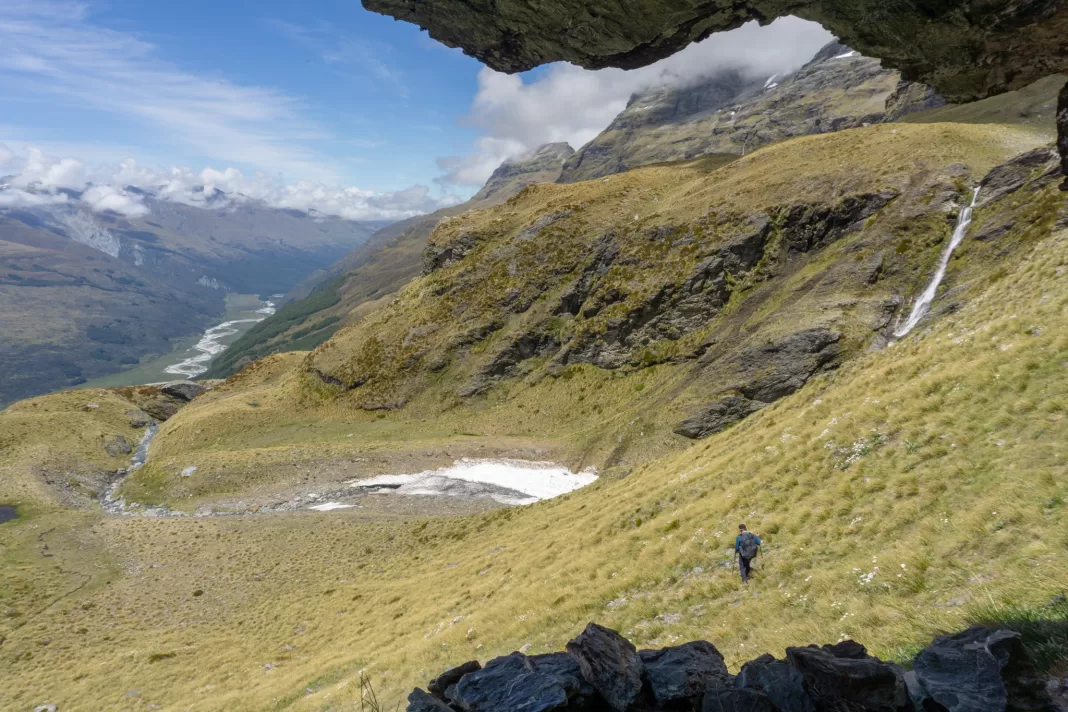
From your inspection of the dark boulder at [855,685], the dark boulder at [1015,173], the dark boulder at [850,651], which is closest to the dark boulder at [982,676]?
the dark boulder at [855,685]

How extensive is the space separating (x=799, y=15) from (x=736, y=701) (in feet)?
59.3

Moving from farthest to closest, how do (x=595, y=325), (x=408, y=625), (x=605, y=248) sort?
(x=605, y=248), (x=595, y=325), (x=408, y=625)

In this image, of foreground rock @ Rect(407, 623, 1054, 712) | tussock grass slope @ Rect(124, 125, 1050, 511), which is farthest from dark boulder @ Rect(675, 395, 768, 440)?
foreground rock @ Rect(407, 623, 1054, 712)

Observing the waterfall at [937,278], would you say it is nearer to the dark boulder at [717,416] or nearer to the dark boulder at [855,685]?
the dark boulder at [717,416]

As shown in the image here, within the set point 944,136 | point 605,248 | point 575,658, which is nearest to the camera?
point 575,658

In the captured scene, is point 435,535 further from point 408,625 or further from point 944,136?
point 944,136

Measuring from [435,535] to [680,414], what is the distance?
22.7 metres

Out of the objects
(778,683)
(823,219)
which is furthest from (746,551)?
(823,219)

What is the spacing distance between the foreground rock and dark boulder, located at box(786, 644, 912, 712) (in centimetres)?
1

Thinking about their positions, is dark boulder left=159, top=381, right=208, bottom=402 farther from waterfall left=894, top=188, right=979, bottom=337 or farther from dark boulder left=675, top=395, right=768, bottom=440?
waterfall left=894, top=188, right=979, bottom=337

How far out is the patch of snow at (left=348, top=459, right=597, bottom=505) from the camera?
45.7 m

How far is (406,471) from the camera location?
172 ft

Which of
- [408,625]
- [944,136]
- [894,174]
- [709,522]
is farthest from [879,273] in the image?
[408,625]

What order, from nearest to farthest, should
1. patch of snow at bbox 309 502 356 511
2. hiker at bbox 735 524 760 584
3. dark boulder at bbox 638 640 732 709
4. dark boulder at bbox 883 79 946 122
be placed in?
dark boulder at bbox 638 640 732 709
hiker at bbox 735 524 760 584
patch of snow at bbox 309 502 356 511
dark boulder at bbox 883 79 946 122
